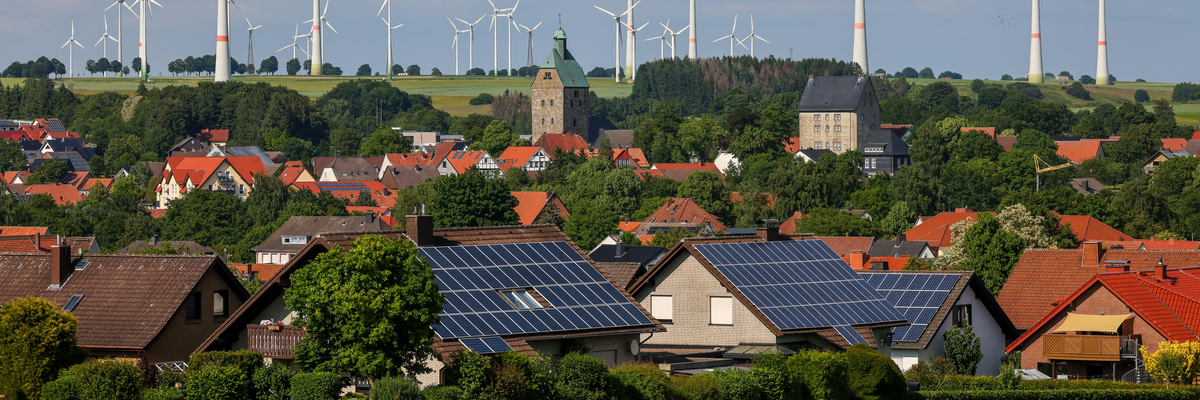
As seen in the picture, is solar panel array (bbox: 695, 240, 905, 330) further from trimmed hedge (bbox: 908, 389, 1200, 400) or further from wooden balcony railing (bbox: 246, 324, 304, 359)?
wooden balcony railing (bbox: 246, 324, 304, 359)

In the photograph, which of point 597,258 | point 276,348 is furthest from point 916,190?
point 276,348

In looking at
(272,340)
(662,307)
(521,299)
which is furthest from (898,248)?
(272,340)

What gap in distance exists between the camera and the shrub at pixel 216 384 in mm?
28516

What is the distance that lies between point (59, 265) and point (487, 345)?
1449 centimetres

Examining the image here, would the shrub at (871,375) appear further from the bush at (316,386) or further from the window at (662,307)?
the bush at (316,386)

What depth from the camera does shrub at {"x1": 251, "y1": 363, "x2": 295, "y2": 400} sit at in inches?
1152

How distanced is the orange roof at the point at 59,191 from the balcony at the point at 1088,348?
14861cm

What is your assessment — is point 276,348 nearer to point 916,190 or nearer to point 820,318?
point 820,318

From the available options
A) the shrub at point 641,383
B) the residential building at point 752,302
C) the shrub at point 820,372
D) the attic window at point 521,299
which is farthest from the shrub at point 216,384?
the residential building at point 752,302

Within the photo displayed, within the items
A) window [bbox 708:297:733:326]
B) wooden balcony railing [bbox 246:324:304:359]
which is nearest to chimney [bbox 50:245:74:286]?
wooden balcony railing [bbox 246:324:304:359]

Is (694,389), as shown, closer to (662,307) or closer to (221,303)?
(662,307)

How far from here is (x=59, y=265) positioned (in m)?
40.3

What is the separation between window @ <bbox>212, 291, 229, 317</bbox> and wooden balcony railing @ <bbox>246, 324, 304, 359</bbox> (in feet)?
30.7

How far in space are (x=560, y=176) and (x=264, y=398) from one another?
15051cm
